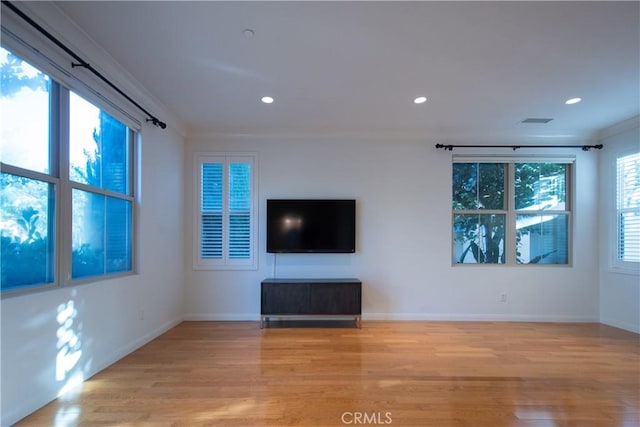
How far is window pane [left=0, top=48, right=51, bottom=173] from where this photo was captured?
1.88m

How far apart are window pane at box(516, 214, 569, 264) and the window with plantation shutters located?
583mm

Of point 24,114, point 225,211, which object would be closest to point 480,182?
point 225,211

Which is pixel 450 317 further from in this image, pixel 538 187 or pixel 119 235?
pixel 119 235

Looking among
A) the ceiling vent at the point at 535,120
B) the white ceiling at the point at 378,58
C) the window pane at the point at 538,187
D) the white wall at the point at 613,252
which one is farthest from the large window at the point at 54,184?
the white wall at the point at 613,252

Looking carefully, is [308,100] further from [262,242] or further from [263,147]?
[262,242]

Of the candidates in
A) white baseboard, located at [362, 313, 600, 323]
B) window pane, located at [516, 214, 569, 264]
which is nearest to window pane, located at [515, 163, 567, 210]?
window pane, located at [516, 214, 569, 264]

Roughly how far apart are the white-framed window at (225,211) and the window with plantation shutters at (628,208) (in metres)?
5.12

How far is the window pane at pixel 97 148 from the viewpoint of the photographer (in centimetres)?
245

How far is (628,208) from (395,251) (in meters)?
A: 3.17

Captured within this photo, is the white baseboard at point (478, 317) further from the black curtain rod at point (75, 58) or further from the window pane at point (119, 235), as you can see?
the black curtain rod at point (75, 58)

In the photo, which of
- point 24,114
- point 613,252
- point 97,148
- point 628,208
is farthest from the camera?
point 613,252

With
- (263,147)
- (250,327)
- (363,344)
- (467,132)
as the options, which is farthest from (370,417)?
(467,132)

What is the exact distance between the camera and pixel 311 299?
12.9 feet

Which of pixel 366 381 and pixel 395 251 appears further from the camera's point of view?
pixel 395 251
